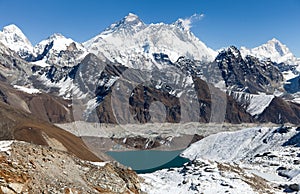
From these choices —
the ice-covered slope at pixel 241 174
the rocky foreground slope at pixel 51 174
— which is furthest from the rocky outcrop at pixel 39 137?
the rocky foreground slope at pixel 51 174

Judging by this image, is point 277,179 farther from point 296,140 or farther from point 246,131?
point 246,131

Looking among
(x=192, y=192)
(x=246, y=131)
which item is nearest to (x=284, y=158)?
(x=192, y=192)

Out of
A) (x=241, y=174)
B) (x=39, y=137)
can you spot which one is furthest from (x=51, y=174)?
(x=39, y=137)

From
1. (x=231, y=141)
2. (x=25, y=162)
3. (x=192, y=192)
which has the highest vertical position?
(x=231, y=141)

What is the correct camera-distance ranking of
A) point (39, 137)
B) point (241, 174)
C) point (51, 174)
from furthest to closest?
1. point (39, 137)
2. point (241, 174)
3. point (51, 174)

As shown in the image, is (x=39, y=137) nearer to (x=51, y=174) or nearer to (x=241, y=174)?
(x=241, y=174)

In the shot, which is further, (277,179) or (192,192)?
(277,179)

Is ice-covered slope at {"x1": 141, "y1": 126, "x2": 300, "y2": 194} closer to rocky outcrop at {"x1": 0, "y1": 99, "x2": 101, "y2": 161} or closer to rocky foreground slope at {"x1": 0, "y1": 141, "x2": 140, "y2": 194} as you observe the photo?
rocky foreground slope at {"x1": 0, "y1": 141, "x2": 140, "y2": 194}

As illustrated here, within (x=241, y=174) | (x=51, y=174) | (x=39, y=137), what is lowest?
(x=241, y=174)
